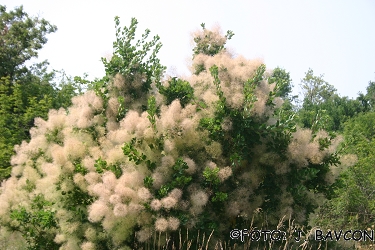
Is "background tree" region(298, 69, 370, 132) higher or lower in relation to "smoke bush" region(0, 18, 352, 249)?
higher

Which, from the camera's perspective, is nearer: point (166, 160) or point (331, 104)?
point (166, 160)

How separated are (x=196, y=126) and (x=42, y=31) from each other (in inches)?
510

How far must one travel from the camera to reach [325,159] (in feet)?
19.7

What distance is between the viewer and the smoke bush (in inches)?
202

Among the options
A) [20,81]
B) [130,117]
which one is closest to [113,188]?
[130,117]

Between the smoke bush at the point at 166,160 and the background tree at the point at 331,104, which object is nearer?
the smoke bush at the point at 166,160

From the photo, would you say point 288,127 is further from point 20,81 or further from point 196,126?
point 20,81

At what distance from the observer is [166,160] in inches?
206

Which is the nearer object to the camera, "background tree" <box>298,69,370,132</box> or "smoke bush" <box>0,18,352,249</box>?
"smoke bush" <box>0,18,352,249</box>

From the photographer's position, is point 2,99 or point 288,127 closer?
point 288,127

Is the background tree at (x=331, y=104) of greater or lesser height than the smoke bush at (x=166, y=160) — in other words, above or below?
above

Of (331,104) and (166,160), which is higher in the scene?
(331,104)

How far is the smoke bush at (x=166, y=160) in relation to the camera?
5125 millimetres

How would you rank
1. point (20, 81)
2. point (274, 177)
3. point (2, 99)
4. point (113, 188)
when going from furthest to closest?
point (20, 81) → point (2, 99) → point (274, 177) → point (113, 188)
